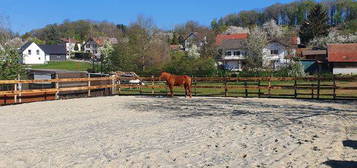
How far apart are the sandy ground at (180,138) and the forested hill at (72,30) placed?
363 feet

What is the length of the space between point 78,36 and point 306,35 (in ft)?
264

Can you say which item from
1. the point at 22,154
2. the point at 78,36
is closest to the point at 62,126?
the point at 22,154

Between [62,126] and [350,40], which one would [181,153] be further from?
[350,40]

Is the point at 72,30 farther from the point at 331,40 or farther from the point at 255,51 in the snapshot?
the point at 255,51

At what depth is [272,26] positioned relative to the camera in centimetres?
8938

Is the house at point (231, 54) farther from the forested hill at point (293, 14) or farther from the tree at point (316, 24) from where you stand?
the forested hill at point (293, 14)

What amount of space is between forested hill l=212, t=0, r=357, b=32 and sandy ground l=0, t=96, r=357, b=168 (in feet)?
406

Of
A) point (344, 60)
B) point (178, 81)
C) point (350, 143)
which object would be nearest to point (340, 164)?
point (350, 143)

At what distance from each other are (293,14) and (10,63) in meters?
132

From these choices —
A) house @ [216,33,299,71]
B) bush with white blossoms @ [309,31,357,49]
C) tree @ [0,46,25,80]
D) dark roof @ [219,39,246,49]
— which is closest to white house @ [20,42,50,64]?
house @ [216,33,299,71]

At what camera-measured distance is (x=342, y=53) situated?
155 feet

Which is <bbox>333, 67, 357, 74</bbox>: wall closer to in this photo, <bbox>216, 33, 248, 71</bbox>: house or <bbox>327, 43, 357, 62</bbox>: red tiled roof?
<bbox>327, 43, 357, 62</bbox>: red tiled roof

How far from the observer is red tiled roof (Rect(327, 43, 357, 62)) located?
45.9 metres

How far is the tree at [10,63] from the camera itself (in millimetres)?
19291
